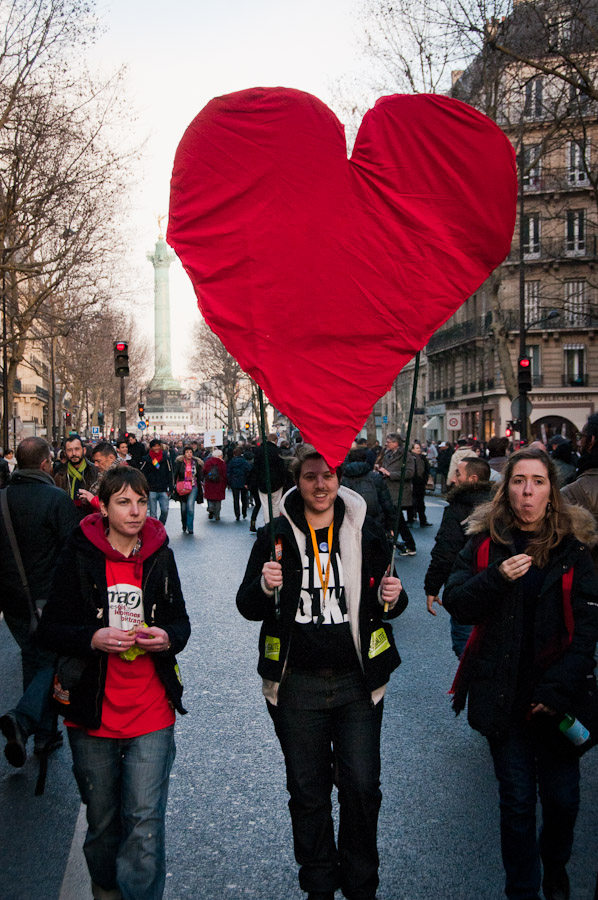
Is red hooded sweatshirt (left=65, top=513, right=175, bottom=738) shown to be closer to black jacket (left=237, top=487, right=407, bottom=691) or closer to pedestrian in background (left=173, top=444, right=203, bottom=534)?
black jacket (left=237, top=487, right=407, bottom=691)

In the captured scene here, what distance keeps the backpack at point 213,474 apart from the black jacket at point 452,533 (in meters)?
15.0

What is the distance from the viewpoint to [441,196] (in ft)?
11.8

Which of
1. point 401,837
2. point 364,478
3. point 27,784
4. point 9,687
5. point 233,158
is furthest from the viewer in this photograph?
point 364,478

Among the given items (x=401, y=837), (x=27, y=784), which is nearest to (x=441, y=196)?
(x=401, y=837)

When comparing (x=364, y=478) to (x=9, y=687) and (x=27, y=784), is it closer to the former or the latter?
(x=9, y=687)

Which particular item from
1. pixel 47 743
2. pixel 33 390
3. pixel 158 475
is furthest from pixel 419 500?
pixel 33 390

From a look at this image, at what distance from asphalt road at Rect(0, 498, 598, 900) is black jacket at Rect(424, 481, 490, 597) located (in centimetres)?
89

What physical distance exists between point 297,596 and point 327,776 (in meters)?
0.67

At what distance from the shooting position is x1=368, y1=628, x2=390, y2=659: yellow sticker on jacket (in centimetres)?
351

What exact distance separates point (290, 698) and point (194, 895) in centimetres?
94

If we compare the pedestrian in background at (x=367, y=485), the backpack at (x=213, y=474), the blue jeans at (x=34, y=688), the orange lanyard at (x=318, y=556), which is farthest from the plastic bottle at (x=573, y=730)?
the backpack at (x=213, y=474)

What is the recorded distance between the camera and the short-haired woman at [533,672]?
352 centimetres

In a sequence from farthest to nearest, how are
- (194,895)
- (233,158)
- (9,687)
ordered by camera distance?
(9,687), (194,895), (233,158)

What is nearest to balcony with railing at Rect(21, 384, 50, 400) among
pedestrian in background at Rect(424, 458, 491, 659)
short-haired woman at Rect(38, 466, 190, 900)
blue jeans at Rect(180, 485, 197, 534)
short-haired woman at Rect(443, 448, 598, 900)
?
blue jeans at Rect(180, 485, 197, 534)
